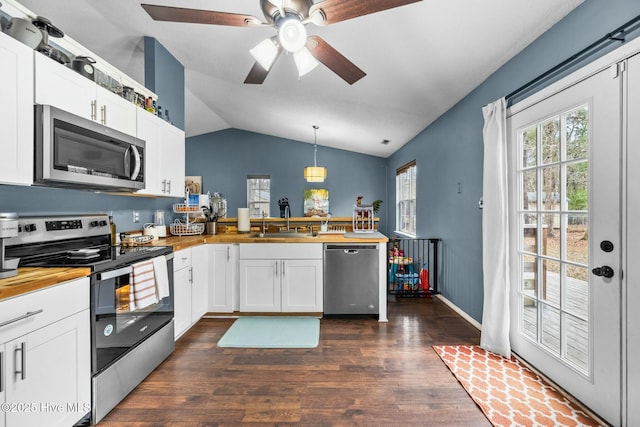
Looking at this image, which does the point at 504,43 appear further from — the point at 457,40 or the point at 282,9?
the point at 282,9

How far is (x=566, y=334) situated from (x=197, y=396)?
7.78 ft

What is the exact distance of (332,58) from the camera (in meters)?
1.94

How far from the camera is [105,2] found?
96.7 inches

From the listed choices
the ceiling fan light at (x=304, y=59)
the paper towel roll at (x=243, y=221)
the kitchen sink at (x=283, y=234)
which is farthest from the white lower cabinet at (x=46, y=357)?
the paper towel roll at (x=243, y=221)

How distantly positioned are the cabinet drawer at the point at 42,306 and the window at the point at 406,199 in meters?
4.83

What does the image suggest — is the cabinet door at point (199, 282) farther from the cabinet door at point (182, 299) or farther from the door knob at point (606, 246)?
the door knob at point (606, 246)

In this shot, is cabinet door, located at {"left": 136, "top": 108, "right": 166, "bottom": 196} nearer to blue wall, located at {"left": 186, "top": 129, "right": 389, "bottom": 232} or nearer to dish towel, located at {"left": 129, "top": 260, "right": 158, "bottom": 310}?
dish towel, located at {"left": 129, "top": 260, "right": 158, "bottom": 310}

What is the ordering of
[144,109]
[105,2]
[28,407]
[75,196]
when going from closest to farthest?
[28,407] < [75,196] < [105,2] < [144,109]

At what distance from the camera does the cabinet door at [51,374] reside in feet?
4.09

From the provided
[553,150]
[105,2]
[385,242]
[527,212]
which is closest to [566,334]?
[527,212]

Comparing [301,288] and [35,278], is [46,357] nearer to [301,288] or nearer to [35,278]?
[35,278]

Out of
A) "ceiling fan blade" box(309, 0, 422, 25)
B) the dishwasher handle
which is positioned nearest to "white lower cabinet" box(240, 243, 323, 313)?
the dishwasher handle

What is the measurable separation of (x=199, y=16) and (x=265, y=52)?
15.9 inches

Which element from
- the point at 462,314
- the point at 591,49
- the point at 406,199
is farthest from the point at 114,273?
the point at 406,199
